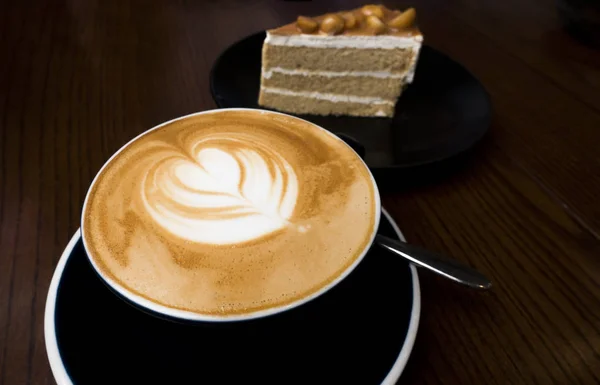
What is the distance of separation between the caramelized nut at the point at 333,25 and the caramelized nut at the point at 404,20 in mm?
145

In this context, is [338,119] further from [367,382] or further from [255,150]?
[367,382]

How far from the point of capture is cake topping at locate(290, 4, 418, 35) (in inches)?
44.6

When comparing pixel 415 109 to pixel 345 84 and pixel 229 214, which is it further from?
pixel 229 214

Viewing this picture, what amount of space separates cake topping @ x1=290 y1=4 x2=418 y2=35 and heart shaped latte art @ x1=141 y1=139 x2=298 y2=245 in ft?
1.93

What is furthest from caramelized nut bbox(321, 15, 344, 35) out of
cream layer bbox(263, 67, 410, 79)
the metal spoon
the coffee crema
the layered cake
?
the metal spoon

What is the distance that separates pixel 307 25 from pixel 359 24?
14 cm

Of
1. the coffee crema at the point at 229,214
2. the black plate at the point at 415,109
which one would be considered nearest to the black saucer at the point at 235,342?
the coffee crema at the point at 229,214

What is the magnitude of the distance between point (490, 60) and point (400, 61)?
0.34 m

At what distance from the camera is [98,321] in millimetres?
559

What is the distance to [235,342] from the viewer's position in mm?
542

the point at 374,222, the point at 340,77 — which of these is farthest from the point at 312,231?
the point at 340,77

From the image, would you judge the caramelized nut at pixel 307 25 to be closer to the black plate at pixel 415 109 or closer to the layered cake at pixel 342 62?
the layered cake at pixel 342 62

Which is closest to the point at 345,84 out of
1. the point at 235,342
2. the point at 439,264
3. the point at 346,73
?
the point at 346,73

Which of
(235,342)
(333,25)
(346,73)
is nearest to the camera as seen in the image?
(235,342)
